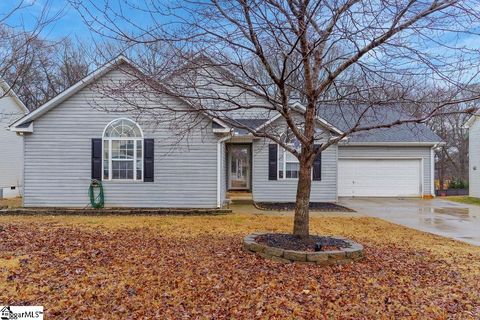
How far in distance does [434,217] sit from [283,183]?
5.56m

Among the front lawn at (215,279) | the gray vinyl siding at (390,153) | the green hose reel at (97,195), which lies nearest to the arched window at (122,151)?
the green hose reel at (97,195)

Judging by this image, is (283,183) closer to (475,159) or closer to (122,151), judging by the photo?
(122,151)

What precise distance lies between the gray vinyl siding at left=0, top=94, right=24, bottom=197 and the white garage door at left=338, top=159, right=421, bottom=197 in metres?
16.2

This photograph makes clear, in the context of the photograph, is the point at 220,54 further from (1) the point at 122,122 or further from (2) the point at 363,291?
(1) the point at 122,122

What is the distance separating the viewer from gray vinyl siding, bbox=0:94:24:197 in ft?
60.5

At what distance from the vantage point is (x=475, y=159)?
1914cm

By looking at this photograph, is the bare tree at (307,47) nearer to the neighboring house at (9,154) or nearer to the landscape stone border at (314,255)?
A: the landscape stone border at (314,255)

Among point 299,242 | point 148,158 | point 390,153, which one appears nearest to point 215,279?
point 299,242

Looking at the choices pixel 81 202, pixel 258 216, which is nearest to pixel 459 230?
pixel 258 216

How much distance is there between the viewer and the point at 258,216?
1171 centimetres

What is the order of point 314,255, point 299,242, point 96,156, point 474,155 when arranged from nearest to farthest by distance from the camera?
point 314,255, point 299,242, point 96,156, point 474,155

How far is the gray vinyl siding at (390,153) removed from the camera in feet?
62.3

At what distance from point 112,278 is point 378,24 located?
16.3 ft

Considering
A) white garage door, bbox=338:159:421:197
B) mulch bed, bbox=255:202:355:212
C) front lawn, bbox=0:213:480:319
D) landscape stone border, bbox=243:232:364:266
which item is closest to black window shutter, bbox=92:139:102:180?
front lawn, bbox=0:213:480:319
